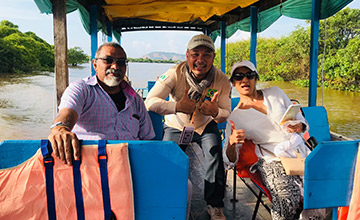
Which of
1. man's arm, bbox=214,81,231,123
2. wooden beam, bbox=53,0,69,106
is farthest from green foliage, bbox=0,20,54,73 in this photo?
man's arm, bbox=214,81,231,123

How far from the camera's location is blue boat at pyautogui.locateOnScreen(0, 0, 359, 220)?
1295 mm

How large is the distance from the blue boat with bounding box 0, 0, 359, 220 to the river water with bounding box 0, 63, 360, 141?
1071 mm

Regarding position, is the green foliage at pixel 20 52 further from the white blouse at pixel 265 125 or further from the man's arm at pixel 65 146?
the man's arm at pixel 65 146

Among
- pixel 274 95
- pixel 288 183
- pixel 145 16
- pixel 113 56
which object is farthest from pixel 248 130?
pixel 145 16

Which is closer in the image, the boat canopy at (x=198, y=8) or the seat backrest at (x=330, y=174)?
the seat backrest at (x=330, y=174)

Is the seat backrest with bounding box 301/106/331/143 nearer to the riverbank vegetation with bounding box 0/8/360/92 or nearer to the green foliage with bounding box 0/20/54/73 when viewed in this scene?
the riverbank vegetation with bounding box 0/8/360/92

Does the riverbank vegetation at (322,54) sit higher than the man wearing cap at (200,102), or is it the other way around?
the riverbank vegetation at (322,54)

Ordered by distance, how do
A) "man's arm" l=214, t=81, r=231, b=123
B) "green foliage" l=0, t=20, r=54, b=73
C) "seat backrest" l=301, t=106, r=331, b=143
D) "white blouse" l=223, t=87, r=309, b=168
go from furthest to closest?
"green foliage" l=0, t=20, r=54, b=73 → "seat backrest" l=301, t=106, r=331, b=143 → "man's arm" l=214, t=81, r=231, b=123 → "white blouse" l=223, t=87, r=309, b=168

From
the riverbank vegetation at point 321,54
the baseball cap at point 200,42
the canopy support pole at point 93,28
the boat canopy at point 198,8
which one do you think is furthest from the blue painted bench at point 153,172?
the riverbank vegetation at point 321,54

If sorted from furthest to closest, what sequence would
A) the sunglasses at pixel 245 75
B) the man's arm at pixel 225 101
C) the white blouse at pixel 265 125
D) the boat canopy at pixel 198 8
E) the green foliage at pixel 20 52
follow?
1. the green foliage at pixel 20 52
2. the boat canopy at pixel 198 8
3. the man's arm at pixel 225 101
4. the sunglasses at pixel 245 75
5. the white blouse at pixel 265 125

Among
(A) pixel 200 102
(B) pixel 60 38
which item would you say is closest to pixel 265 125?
(A) pixel 200 102

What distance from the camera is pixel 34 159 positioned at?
124 cm

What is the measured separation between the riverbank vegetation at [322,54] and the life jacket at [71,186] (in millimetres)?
12956

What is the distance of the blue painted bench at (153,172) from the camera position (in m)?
1.26
